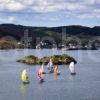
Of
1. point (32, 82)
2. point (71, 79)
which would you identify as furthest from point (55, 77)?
point (32, 82)

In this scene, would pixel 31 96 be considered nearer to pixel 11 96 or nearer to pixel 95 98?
pixel 11 96

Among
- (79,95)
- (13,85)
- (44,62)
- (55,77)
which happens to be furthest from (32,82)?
(44,62)

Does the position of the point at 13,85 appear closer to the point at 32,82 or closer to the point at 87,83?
the point at 32,82

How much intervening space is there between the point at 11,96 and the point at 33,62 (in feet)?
210

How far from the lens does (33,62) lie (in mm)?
126938

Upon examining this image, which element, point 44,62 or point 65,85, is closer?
point 65,85

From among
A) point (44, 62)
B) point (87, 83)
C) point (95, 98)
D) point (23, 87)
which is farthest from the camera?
point (44, 62)

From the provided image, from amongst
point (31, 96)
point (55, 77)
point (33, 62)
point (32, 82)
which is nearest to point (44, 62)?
point (33, 62)

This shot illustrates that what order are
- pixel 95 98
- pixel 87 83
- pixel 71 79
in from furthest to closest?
pixel 71 79, pixel 87 83, pixel 95 98

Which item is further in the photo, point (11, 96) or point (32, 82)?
point (32, 82)

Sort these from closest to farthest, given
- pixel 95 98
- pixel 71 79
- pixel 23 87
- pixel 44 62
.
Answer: pixel 95 98
pixel 23 87
pixel 71 79
pixel 44 62

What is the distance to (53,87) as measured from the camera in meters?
71.8

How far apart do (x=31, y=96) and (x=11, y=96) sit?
8.23ft

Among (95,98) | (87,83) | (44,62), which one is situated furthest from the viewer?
(44,62)
